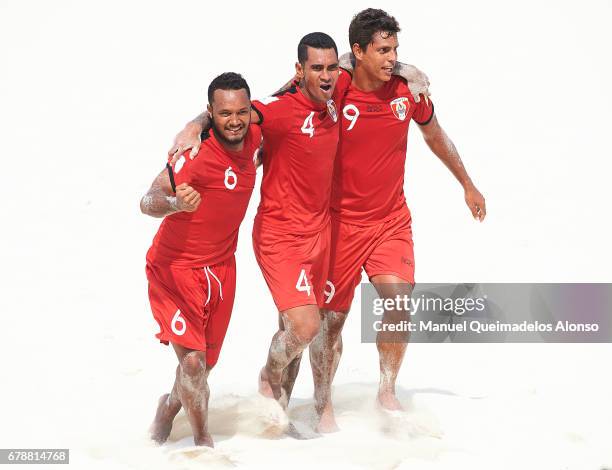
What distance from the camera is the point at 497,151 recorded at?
1362 cm

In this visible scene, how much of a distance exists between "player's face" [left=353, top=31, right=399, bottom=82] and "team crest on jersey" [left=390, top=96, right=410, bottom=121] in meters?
0.21

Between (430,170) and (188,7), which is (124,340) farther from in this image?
(188,7)

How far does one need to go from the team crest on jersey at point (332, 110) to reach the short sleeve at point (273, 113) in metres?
0.28

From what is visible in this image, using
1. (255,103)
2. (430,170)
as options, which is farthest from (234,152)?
Result: (430,170)

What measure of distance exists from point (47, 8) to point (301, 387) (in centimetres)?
913

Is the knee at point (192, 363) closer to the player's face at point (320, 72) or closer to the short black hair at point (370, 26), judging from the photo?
the player's face at point (320, 72)

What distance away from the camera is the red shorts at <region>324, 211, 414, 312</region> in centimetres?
812

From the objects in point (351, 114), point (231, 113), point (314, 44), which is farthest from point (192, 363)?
point (314, 44)

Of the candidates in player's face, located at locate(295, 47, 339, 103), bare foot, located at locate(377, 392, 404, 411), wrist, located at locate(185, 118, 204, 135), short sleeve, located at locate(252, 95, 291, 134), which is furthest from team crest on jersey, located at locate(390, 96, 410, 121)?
bare foot, located at locate(377, 392, 404, 411)

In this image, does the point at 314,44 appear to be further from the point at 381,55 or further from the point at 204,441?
the point at 204,441

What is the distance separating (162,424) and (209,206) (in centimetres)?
158

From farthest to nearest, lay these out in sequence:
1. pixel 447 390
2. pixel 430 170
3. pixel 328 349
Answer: pixel 430 170
pixel 447 390
pixel 328 349

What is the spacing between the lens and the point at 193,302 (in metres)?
7.41

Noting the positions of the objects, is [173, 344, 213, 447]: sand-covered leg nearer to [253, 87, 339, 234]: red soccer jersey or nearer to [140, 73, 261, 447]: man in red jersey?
[140, 73, 261, 447]: man in red jersey
